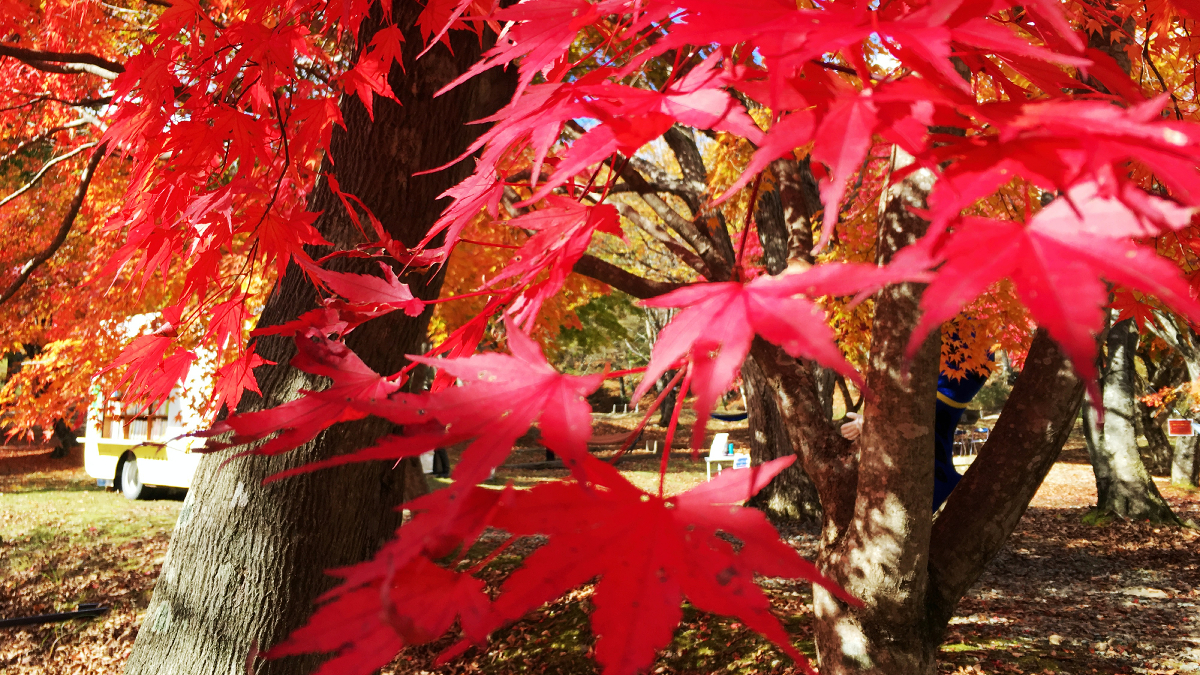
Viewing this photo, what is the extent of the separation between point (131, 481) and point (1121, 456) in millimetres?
13256

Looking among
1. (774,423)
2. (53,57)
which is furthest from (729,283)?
(774,423)

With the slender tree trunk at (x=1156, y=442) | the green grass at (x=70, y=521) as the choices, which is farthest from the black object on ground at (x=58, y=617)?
the slender tree trunk at (x=1156, y=442)

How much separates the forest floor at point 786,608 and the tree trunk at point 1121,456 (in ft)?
1.01

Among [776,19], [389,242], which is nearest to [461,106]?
[389,242]

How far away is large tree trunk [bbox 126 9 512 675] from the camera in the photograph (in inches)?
73.4

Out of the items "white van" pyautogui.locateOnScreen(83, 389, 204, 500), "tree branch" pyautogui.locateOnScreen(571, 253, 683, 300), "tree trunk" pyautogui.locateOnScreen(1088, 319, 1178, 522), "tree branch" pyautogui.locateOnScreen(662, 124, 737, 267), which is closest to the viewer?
"tree branch" pyautogui.locateOnScreen(571, 253, 683, 300)

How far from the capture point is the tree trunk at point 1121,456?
794cm

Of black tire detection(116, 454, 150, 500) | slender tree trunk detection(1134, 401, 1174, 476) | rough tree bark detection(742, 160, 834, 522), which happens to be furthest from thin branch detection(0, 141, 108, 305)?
slender tree trunk detection(1134, 401, 1174, 476)

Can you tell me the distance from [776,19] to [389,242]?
37.3 inches

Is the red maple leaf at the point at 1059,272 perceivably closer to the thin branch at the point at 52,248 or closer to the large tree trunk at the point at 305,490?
the large tree trunk at the point at 305,490

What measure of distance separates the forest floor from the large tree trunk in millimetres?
850

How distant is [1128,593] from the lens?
5.52 metres

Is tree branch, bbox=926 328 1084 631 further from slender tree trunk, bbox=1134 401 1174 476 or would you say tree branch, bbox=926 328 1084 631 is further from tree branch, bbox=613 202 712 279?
slender tree trunk, bbox=1134 401 1174 476

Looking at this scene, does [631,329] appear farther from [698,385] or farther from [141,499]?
[698,385]
